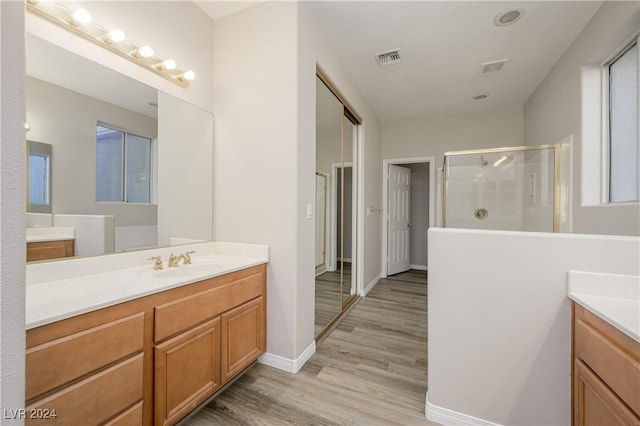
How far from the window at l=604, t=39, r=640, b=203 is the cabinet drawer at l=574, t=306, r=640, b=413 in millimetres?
1445

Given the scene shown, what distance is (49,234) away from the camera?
131 cm

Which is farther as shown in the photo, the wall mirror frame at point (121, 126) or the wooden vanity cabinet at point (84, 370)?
the wall mirror frame at point (121, 126)

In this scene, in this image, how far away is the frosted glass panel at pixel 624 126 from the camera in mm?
1862

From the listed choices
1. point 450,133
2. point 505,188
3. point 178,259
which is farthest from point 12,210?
point 450,133

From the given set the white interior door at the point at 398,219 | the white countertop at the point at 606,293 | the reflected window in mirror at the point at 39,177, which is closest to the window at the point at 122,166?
the reflected window in mirror at the point at 39,177

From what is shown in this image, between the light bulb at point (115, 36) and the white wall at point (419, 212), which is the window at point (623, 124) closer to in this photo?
the white wall at point (419, 212)

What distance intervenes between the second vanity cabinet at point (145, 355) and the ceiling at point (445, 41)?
7.37 feet

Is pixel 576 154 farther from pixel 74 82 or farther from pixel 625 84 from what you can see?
pixel 74 82

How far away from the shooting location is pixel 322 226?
303 cm

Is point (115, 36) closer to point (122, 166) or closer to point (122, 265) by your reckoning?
point (122, 166)

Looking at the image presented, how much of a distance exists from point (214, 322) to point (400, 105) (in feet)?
12.7

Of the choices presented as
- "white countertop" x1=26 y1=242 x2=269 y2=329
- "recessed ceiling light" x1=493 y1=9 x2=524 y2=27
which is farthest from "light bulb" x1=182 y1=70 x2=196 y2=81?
"recessed ceiling light" x1=493 y1=9 x2=524 y2=27

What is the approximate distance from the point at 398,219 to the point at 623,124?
308 centimetres

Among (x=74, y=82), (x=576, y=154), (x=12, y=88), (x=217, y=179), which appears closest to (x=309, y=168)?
(x=217, y=179)
